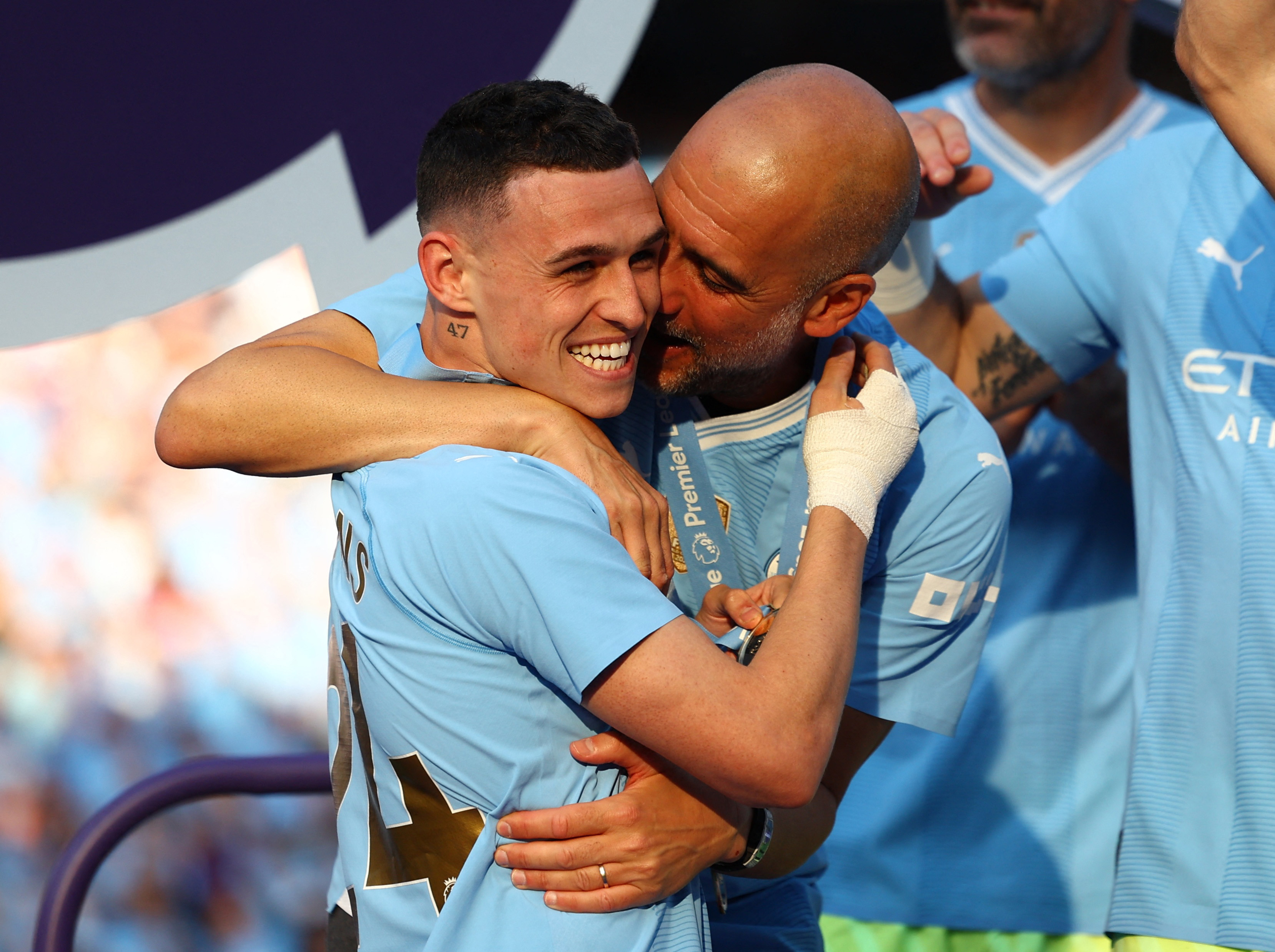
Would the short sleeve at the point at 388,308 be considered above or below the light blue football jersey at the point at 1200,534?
above

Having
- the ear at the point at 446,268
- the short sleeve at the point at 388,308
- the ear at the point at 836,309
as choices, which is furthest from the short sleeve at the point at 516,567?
the ear at the point at 836,309

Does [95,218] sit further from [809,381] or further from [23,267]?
[809,381]

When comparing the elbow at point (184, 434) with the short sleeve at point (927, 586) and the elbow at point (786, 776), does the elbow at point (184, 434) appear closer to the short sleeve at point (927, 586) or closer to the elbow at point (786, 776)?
the elbow at point (786, 776)

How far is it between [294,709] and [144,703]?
343 millimetres

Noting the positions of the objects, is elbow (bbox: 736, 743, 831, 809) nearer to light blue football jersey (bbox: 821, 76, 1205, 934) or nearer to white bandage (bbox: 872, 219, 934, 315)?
white bandage (bbox: 872, 219, 934, 315)

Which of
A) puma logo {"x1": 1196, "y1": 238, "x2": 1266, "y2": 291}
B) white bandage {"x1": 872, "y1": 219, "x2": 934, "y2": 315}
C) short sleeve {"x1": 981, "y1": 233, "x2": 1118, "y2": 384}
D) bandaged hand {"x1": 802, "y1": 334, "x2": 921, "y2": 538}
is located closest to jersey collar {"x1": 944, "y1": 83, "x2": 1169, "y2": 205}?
short sleeve {"x1": 981, "y1": 233, "x2": 1118, "y2": 384}

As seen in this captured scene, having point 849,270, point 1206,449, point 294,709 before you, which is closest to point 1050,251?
point 1206,449

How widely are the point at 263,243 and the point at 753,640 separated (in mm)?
1671

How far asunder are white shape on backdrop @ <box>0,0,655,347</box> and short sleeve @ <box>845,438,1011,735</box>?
4.25ft

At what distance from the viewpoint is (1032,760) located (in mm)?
2502

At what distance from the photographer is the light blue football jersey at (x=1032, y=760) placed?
2449 mm

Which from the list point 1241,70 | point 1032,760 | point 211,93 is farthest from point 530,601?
point 211,93

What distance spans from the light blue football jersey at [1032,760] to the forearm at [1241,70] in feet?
3.60

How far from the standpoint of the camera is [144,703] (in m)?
2.78
